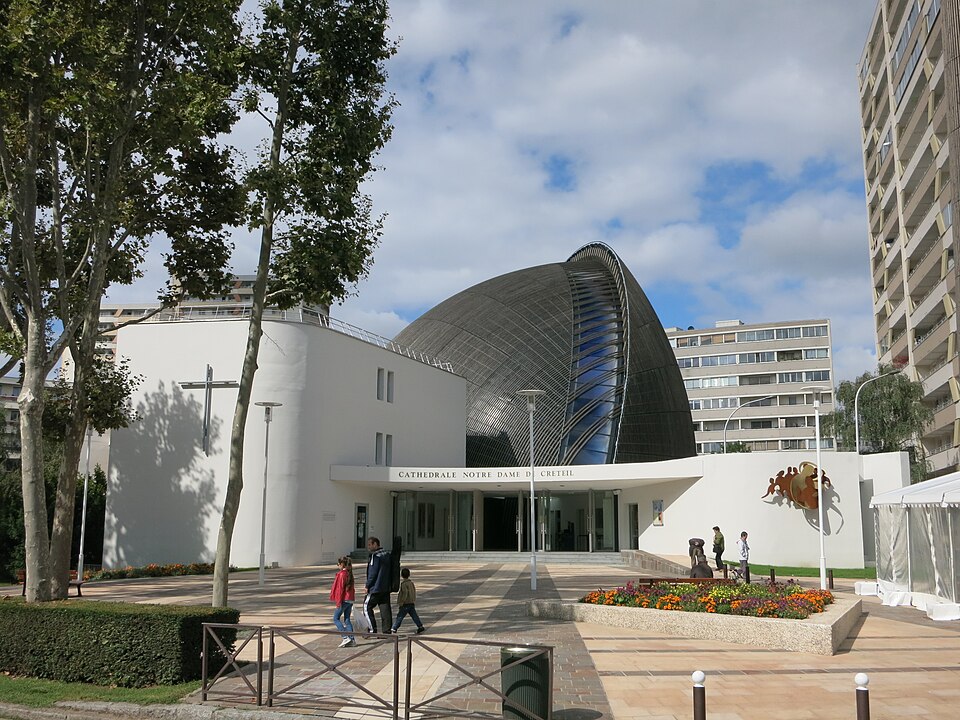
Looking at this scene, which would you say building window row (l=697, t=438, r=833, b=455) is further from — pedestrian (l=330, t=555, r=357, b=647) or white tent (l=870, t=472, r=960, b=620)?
pedestrian (l=330, t=555, r=357, b=647)

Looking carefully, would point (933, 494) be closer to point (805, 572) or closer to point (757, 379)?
point (805, 572)

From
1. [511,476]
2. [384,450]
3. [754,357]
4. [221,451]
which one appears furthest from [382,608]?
[754,357]

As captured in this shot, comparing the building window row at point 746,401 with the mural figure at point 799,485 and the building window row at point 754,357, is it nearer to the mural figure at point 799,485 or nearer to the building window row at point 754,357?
the building window row at point 754,357

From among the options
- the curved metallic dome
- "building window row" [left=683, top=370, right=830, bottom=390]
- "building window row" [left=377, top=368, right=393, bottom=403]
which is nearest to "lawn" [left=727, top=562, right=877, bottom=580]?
the curved metallic dome

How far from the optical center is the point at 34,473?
42.4ft

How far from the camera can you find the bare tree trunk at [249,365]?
14094 mm

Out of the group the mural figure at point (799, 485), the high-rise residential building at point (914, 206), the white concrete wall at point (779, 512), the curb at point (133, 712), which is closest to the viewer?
the curb at point (133, 712)

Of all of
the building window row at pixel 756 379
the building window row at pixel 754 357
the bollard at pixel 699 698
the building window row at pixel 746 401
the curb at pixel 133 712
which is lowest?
the curb at pixel 133 712

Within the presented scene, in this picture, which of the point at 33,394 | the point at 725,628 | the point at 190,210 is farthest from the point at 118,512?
the point at 725,628

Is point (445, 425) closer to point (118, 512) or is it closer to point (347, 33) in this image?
point (118, 512)

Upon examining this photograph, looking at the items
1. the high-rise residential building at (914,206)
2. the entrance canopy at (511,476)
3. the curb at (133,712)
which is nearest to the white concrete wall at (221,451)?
the entrance canopy at (511,476)

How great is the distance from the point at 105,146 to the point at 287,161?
3.89 metres

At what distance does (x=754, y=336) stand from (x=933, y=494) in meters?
76.4

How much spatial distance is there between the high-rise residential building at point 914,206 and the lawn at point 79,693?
130 feet
